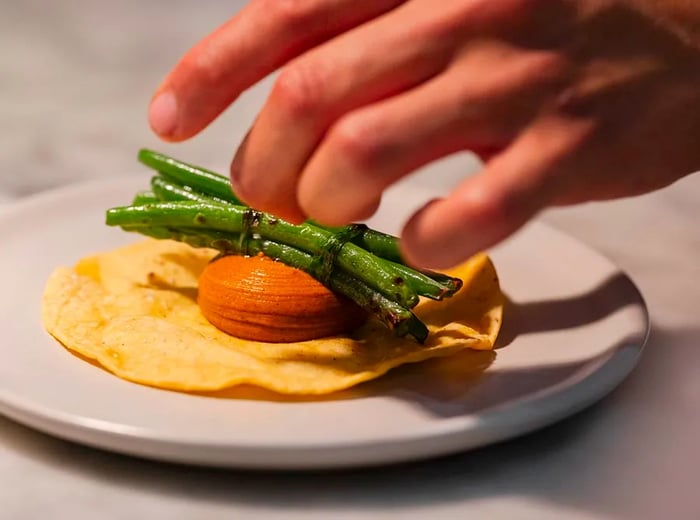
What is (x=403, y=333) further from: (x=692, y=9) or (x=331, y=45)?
(x=692, y=9)

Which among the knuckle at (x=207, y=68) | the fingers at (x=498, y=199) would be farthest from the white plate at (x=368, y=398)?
the knuckle at (x=207, y=68)

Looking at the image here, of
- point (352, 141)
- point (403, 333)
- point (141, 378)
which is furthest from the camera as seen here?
point (403, 333)

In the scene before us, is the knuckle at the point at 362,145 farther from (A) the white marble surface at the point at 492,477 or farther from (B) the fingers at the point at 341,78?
(A) the white marble surface at the point at 492,477

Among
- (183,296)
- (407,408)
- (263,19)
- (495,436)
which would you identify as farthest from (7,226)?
(495,436)

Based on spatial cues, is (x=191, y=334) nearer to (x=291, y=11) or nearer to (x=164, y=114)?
(x=164, y=114)

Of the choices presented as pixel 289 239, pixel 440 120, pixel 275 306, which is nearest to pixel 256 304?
pixel 275 306

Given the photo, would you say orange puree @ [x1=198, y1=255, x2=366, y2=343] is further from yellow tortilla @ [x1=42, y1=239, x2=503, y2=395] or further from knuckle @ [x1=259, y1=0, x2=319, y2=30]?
knuckle @ [x1=259, y1=0, x2=319, y2=30]

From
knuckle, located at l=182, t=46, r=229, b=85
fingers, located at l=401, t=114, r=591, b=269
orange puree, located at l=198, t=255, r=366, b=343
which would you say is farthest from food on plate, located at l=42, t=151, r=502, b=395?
knuckle, located at l=182, t=46, r=229, b=85
